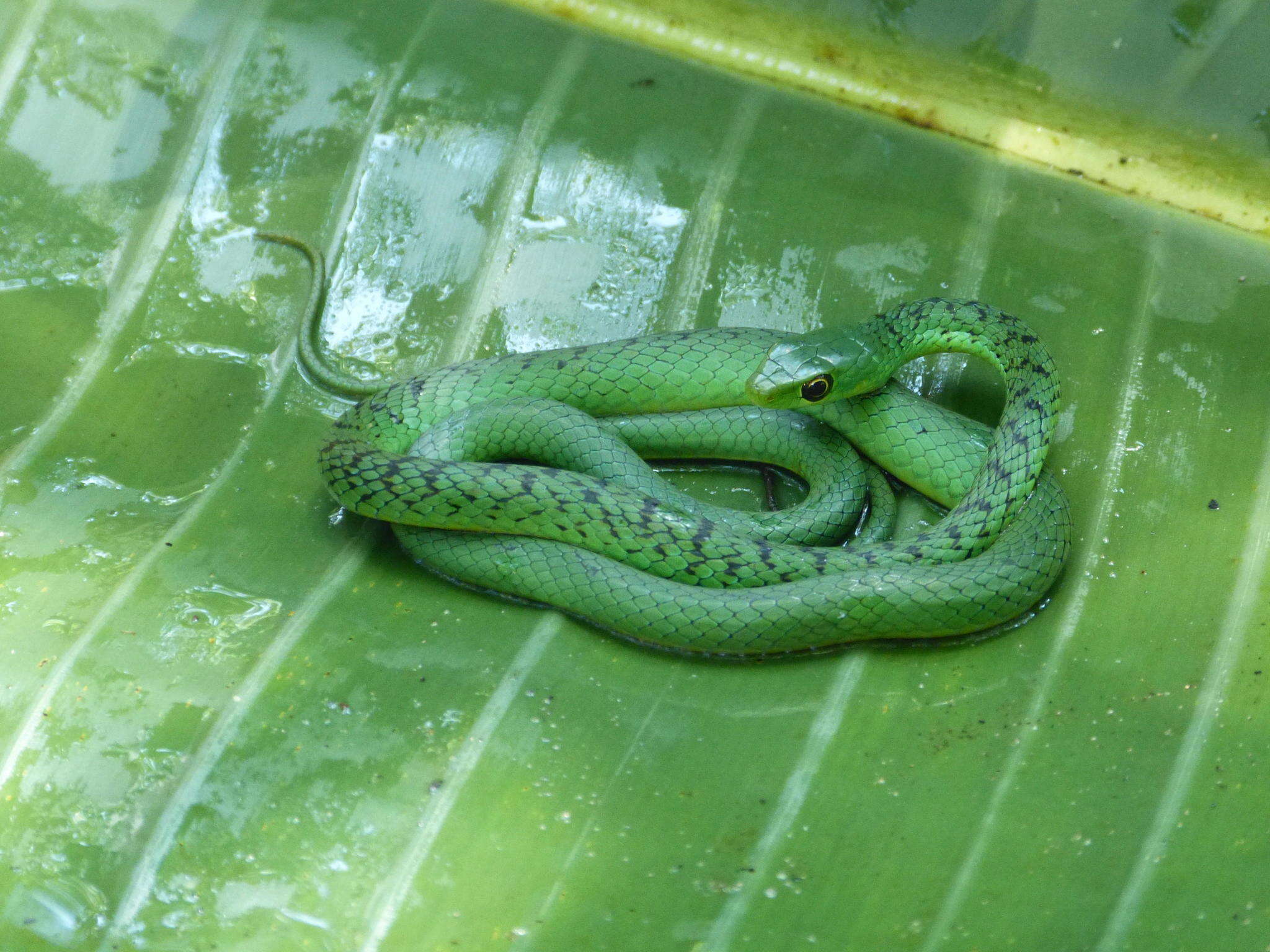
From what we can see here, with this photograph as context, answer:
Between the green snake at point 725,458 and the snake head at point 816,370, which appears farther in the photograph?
the snake head at point 816,370

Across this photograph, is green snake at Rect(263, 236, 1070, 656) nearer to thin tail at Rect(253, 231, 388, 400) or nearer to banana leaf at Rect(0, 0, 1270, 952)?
thin tail at Rect(253, 231, 388, 400)

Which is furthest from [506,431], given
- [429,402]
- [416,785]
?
[416,785]

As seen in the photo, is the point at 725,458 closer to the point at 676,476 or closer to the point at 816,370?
the point at 676,476

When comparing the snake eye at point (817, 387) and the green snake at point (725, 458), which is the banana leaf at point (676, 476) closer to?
the green snake at point (725, 458)

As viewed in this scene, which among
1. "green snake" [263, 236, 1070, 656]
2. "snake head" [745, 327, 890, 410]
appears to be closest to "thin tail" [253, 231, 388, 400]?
"green snake" [263, 236, 1070, 656]

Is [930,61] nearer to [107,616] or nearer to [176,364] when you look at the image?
[176,364]

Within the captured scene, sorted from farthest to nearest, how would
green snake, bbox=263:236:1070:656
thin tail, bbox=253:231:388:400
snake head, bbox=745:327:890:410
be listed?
1. thin tail, bbox=253:231:388:400
2. snake head, bbox=745:327:890:410
3. green snake, bbox=263:236:1070:656

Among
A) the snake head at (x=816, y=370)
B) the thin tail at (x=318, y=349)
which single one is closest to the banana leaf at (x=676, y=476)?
the thin tail at (x=318, y=349)

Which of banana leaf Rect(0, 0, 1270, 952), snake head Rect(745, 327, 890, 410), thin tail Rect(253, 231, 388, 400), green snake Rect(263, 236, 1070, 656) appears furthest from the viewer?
thin tail Rect(253, 231, 388, 400)
